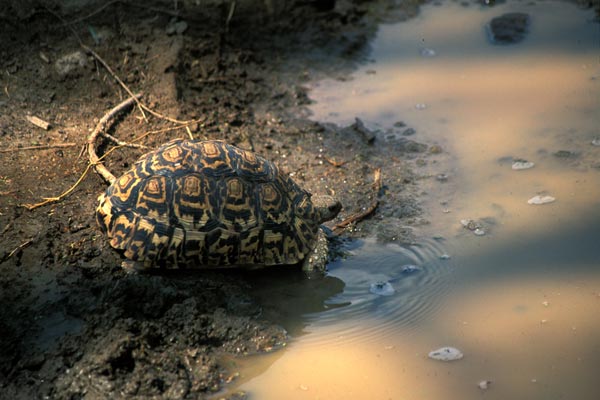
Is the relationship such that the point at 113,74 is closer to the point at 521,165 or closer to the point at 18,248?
the point at 18,248

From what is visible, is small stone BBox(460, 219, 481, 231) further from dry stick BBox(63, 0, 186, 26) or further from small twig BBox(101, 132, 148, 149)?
dry stick BBox(63, 0, 186, 26)

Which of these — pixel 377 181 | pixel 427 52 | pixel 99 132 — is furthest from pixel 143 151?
pixel 427 52

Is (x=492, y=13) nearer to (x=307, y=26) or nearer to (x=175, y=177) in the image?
(x=307, y=26)

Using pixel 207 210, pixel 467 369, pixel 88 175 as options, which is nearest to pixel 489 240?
pixel 467 369

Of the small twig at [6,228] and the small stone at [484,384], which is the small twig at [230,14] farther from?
the small stone at [484,384]

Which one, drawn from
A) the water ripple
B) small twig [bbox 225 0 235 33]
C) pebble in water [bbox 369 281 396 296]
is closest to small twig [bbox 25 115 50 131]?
small twig [bbox 225 0 235 33]

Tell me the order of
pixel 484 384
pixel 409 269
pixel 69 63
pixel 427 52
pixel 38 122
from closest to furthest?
pixel 484 384, pixel 409 269, pixel 38 122, pixel 69 63, pixel 427 52
